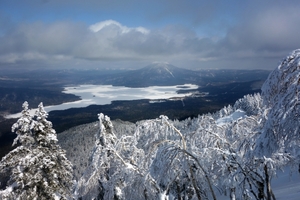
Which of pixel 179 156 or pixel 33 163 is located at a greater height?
pixel 179 156

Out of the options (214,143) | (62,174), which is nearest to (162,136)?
(214,143)

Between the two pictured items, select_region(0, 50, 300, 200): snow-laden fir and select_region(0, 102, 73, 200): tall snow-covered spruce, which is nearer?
select_region(0, 50, 300, 200): snow-laden fir

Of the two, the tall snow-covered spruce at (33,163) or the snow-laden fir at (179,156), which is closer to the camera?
the snow-laden fir at (179,156)

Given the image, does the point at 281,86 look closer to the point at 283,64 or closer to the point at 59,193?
the point at 283,64

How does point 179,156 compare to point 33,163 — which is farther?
point 33,163
